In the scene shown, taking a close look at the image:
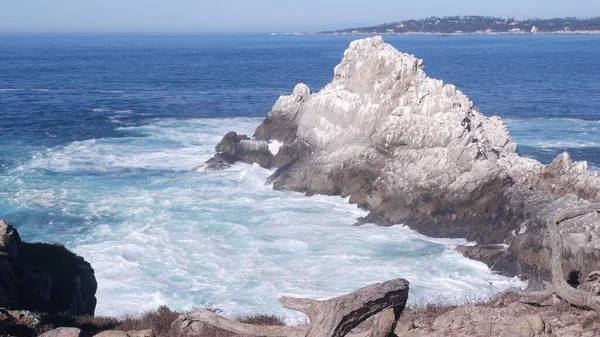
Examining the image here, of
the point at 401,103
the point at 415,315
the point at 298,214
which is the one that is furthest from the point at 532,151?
the point at 415,315

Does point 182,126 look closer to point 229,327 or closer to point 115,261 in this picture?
point 115,261

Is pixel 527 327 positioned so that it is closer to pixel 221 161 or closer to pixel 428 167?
→ pixel 428 167

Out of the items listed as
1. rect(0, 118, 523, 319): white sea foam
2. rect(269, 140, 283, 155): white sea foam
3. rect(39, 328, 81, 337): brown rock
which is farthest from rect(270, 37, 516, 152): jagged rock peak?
rect(39, 328, 81, 337): brown rock

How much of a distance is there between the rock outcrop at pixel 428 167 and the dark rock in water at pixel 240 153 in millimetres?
495

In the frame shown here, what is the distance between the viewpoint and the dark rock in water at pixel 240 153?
38.8 m

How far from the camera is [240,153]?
40.1 m

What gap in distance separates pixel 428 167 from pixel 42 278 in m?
17.3

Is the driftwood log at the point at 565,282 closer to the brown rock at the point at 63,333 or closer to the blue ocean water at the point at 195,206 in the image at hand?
the brown rock at the point at 63,333

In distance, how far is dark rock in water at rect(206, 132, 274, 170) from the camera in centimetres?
3875

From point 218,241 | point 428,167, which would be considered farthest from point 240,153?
point 428,167

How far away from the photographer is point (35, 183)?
3503 centimetres

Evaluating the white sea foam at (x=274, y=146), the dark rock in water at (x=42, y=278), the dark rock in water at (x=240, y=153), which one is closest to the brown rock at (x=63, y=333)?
the dark rock in water at (x=42, y=278)

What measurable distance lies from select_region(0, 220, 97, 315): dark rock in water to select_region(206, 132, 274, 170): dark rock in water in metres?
20.6

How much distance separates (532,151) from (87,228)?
2618 centimetres
